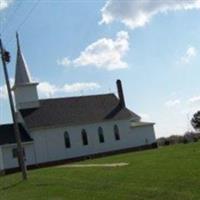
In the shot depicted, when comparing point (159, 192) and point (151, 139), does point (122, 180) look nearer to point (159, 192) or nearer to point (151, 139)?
point (159, 192)

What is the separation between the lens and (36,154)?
229 feet

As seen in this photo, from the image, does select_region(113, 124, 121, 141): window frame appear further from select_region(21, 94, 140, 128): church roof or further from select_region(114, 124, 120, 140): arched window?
select_region(21, 94, 140, 128): church roof

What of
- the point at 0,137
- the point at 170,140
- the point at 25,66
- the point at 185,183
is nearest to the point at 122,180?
the point at 185,183

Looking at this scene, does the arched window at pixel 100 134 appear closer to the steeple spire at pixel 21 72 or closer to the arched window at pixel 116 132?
the arched window at pixel 116 132

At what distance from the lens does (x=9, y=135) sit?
2714 inches

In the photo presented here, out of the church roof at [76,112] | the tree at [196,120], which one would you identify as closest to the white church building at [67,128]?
the church roof at [76,112]

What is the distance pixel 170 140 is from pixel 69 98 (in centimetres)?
1628

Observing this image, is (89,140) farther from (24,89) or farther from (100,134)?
(24,89)

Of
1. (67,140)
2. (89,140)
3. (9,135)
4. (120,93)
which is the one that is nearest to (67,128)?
(67,140)

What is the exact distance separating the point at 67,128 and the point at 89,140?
135 inches

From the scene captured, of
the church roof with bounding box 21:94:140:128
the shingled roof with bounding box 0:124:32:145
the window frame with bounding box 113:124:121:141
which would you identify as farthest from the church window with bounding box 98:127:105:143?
the shingled roof with bounding box 0:124:32:145

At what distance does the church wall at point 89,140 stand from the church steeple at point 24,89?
4.77 m

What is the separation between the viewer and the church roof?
236 feet

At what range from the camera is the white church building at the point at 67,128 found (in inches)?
2741
